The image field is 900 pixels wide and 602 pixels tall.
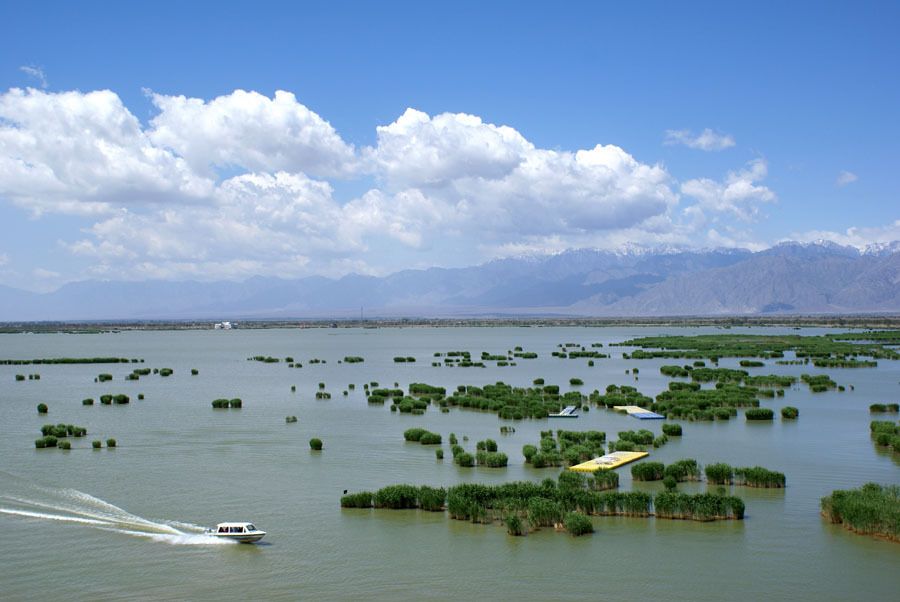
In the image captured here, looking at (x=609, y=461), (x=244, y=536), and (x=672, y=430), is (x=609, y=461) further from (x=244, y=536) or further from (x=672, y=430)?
(x=244, y=536)

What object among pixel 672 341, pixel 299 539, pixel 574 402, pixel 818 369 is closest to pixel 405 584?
pixel 299 539

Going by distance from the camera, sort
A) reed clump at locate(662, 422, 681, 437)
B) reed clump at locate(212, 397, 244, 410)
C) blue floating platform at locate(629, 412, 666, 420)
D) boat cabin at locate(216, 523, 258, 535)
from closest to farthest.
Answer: boat cabin at locate(216, 523, 258, 535) → reed clump at locate(662, 422, 681, 437) → blue floating platform at locate(629, 412, 666, 420) → reed clump at locate(212, 397, 244, 410)

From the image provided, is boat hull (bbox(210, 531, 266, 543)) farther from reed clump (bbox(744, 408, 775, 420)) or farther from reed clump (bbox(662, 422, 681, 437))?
reed clump (bbox(744, 408, 775, 420))

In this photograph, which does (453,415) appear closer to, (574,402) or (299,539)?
(574,402)

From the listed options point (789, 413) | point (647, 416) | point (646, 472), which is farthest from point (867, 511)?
point (789, 413)

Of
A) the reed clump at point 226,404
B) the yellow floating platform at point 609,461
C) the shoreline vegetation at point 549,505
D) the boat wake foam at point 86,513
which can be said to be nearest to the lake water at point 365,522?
the boat wake foam at point 86,513

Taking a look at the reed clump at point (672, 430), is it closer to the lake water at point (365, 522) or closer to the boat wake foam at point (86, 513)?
the lake water at point (365, 522)

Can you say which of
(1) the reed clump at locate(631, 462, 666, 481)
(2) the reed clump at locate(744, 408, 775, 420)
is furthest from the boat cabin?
(2) the reed clump at locate(744, 408, 775, 420)
